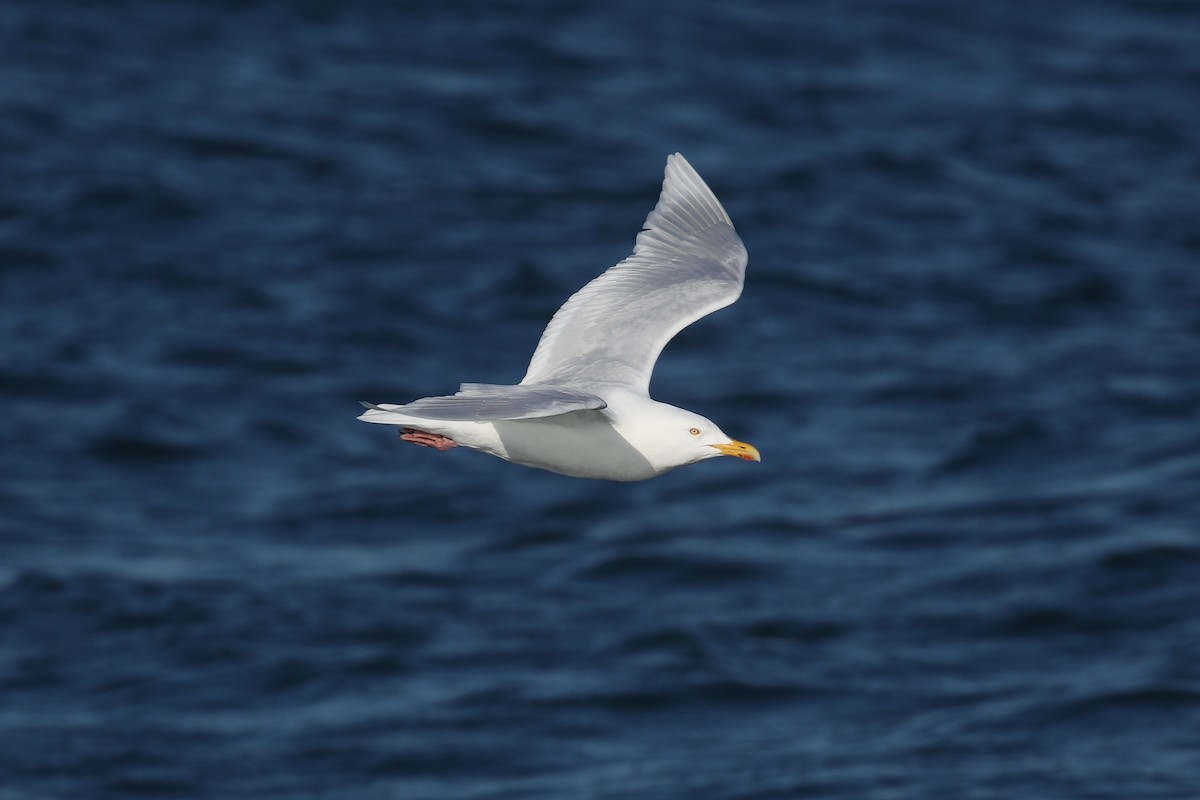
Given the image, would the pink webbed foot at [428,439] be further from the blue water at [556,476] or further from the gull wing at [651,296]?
the blue water at [556,476]

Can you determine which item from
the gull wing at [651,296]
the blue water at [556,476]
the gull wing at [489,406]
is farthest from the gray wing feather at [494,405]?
the blue water at [556,476]

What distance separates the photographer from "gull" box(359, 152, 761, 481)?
974 cm

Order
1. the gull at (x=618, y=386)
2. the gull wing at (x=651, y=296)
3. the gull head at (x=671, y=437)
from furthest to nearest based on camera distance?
the gull wing at (x=651, y=296)
the gull head at (x=671, y=437)
the gull at (x=618, y=386)

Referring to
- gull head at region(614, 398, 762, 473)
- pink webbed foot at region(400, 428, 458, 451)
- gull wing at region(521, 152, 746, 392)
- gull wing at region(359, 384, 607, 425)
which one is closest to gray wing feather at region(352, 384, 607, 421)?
gull wing at region(359, 384, 607, 425)

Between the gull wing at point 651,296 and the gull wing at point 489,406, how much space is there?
1331mm

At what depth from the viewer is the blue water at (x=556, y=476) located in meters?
23.3

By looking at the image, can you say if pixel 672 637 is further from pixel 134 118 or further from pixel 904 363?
pixel 134 118

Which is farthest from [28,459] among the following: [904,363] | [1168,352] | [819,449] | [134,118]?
[1168,352]

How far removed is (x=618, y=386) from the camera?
11.0 m

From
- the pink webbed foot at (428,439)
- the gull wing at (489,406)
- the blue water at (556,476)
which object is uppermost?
the gull wing at (489,406)

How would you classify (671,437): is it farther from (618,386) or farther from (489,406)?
(489,406)

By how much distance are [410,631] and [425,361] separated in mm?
4919

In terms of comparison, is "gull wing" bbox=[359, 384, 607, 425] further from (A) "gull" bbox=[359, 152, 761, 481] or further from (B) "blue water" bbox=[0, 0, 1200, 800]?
(B) "blue water" bbox=[0, 0, 1200, 800]

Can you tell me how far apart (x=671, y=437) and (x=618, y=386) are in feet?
1.97
